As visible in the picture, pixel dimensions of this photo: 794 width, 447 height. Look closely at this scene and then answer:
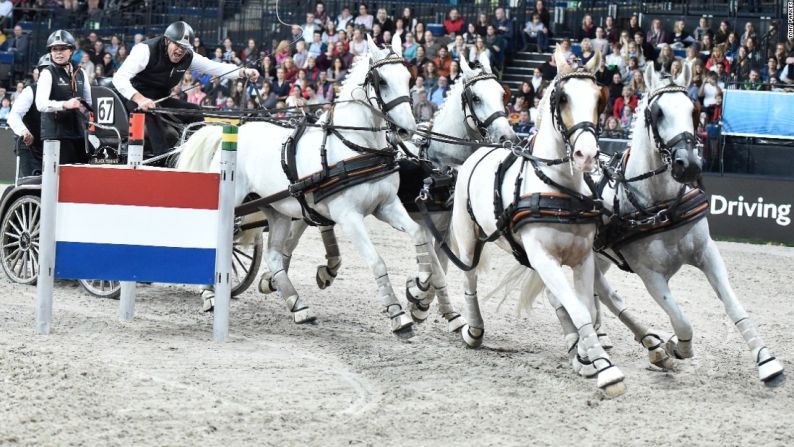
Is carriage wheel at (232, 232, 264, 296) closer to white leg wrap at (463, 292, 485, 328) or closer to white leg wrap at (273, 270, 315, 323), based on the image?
white leg wrap at (273, 270, 315, 323)

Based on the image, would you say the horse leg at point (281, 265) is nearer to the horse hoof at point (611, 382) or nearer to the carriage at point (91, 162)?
the carriage at point (91, 162)

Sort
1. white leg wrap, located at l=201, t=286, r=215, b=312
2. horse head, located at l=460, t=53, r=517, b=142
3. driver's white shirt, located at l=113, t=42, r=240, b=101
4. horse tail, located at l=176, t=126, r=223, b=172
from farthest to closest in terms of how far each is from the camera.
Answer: driver's white shirt, located at l=113, t=42, r=240, b=101
white leg wrap, located at l=201, t=286, r=215, b=312
horse tail, located at l=176, t=126, r=223, b=172
horse head, located at l=460, t=53, r=517, b=142

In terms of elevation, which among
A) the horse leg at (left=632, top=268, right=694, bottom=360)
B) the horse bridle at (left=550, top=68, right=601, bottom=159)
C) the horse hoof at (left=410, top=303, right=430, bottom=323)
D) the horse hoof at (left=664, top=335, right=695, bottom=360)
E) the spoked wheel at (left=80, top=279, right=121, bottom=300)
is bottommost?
the spoked wheel at (left=80, top=279, right=121, bottom=300)

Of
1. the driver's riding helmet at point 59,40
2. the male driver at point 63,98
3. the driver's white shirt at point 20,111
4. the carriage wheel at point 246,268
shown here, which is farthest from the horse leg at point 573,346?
the driver's white shirt at point 20,111

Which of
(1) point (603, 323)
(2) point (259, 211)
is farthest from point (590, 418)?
(2) point (259, 211)

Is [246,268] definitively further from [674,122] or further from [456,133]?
[674,122]

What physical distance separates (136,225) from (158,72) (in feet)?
7.58

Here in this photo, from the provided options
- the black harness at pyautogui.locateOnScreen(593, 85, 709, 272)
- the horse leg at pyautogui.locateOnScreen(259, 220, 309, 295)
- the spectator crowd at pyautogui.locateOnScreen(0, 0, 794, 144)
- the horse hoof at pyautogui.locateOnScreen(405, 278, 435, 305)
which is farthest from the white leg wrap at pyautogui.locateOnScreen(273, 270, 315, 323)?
the spectator crowd at pyautogui.locateOnScreen(0, 0, 794, 144)

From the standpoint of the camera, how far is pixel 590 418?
19.8 ft

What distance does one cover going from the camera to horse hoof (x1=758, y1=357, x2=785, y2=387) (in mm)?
6551

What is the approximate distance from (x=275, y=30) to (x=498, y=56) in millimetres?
5529

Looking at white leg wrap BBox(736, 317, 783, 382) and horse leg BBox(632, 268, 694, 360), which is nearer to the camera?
white leg wrap BBox(736, 317, 783, 382)

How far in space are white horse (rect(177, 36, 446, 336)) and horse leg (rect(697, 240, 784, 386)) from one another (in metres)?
2.01

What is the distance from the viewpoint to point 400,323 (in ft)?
25.8
